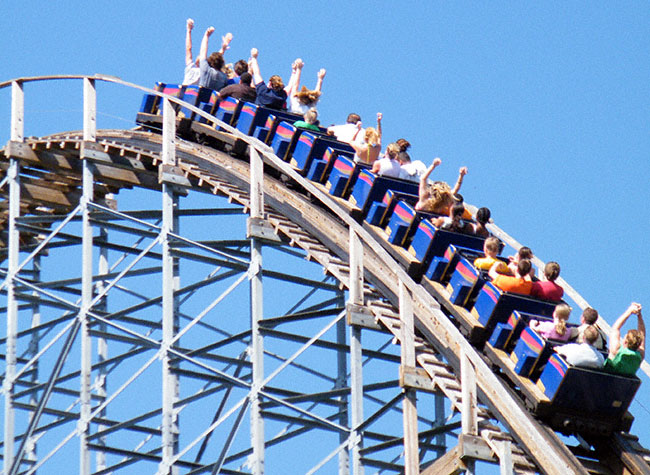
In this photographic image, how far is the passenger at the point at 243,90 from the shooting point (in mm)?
15523

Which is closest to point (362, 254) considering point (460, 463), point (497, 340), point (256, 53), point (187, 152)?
point (497, 340)

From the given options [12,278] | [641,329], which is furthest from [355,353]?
[12,278]

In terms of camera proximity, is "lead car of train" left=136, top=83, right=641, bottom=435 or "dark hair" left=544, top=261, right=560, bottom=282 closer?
"lead car of train" left=136, top=83, right=641, bottom=435

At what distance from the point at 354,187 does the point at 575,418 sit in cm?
386

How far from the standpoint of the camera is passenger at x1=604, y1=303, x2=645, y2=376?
10156 millimetres

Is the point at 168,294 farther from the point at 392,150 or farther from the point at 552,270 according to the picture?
the point at 552,270

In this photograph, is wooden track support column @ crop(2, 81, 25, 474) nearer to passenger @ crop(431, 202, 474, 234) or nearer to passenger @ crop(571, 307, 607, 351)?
passenger @ crop(431, 202, 474, 234)

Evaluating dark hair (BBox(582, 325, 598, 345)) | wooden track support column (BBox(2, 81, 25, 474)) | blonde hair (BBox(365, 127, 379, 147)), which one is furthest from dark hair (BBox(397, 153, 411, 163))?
wooden track support column (BBox(2, 81, 25, 474))

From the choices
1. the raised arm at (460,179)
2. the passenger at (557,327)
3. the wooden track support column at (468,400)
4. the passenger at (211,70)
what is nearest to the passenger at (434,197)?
the raised arm at (460,179)

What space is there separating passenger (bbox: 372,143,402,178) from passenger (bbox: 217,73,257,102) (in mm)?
2727

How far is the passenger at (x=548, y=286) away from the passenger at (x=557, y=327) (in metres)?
0.59

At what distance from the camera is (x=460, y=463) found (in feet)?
32.9

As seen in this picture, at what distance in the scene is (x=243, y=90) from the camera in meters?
15.5

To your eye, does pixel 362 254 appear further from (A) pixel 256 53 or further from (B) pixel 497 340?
(A) pixel 256 53
